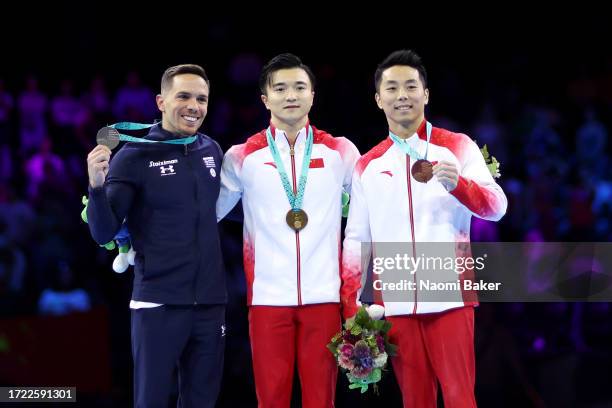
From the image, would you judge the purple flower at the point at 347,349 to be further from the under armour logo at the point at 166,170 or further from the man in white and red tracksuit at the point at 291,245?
the under armour logo at the point at 166,170

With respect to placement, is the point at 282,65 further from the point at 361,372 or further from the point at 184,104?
the point at 361,372

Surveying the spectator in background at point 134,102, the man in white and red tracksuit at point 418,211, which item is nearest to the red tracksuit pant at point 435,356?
the man in white and red tracksuit at point 418,211

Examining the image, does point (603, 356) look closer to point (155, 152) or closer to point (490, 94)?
point (155, 152)

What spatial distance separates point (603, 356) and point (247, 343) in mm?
2690

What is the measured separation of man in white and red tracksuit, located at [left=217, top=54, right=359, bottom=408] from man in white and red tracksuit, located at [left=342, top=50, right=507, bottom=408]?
126mm

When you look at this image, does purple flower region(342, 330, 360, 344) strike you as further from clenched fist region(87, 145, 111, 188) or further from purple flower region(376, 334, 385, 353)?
clenched fist region(87, 145, 111, 188)

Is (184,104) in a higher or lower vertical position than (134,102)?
lower

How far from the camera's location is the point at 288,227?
4.71 meters

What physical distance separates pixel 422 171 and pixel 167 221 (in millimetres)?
1294

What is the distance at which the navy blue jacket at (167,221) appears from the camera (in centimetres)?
471

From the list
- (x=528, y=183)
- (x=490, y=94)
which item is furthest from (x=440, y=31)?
(x=528, y=183)

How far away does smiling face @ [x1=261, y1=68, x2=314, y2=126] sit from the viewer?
15.7 feet
